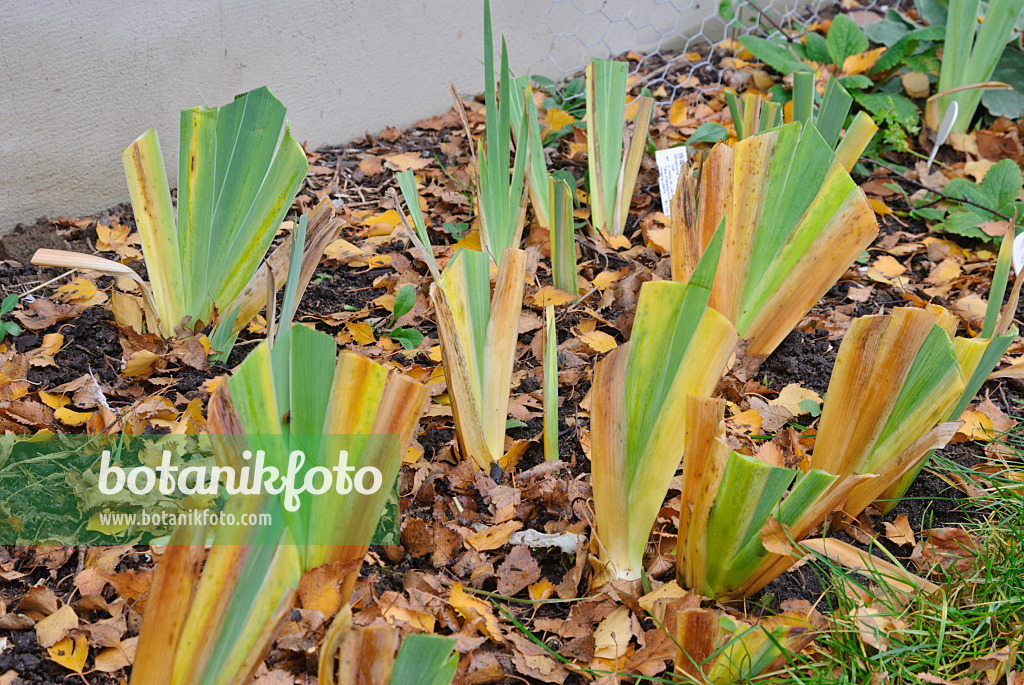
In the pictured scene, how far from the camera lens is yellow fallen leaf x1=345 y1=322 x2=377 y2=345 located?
53.9 inches

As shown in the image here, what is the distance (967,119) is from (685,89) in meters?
0.77

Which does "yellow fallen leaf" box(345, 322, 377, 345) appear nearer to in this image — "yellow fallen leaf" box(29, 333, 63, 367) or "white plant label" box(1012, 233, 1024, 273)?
"yellow fallen leaf" box(29, 333, 63, 367)

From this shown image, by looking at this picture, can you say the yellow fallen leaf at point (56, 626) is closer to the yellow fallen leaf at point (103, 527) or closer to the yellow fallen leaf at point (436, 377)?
the yellow fallen leaf at point (103, 527)

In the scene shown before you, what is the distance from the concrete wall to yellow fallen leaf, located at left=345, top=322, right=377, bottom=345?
74 cm

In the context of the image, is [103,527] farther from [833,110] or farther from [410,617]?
[833,110]

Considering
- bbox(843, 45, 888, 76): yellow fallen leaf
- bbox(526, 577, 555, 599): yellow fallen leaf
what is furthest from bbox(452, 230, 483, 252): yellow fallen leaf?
bbox(843, 45, 888, 76): yellow fallen leaf

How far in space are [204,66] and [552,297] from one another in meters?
0.97

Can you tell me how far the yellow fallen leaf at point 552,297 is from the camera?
1482mm

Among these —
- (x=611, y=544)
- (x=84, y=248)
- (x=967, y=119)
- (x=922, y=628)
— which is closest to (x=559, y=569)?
(x=611, y=544)

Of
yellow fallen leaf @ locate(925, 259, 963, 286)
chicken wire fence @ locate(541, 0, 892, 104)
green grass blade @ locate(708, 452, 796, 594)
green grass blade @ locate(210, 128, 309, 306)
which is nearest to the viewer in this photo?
green grass blade @ locate(708, 452, 796, 594)

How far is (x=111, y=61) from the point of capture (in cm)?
161

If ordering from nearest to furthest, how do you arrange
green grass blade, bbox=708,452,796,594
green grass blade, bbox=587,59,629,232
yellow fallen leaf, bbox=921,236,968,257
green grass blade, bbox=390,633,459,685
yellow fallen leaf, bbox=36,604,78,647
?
1. green grass blade, bbox=390,633,459,685
2. green grass blade, bbox=708,452,796,594
3. yellow fallen leaf, bbox=36,604,78,647
4. green grass blade, bbox=587,59,629,232
5. yellow fallen leaf, bbox=921,236,968,257

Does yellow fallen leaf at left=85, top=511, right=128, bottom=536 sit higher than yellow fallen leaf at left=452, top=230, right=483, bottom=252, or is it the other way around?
yellow fallen leaf at left=452, top=230, right=483, bottom=252

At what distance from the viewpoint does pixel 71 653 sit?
85cm
